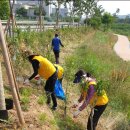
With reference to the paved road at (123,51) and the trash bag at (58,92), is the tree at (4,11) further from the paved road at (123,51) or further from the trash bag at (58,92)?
the trash bag at (58,92)

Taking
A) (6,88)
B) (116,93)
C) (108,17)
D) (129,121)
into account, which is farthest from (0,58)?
(108,17)

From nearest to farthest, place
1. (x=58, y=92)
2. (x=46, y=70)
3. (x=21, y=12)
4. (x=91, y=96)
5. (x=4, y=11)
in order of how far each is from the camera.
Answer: (x=91, y=96)
(x=46, y=70)
(x=58, y=92)
(x=4, y=11)
(x=21, y=12)

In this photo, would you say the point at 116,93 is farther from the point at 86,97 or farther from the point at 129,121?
the point at 86,97

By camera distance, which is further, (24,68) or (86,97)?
(24,68)

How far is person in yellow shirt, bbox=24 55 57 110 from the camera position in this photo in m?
8.20

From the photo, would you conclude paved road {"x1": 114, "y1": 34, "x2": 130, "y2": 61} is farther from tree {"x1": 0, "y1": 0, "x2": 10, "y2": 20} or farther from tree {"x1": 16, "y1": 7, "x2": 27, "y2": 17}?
tree {"x1": 16, "y1": 7, "x2": 27, "y2": 17}

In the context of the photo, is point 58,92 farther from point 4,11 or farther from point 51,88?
point 4,11

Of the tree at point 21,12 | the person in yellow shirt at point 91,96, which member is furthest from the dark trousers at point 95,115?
the tree at point 21,12

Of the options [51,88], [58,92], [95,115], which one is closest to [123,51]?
[58,92]

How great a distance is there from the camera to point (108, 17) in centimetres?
6912

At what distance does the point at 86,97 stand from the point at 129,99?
3.99 m

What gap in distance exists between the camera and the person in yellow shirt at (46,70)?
8.20 metres

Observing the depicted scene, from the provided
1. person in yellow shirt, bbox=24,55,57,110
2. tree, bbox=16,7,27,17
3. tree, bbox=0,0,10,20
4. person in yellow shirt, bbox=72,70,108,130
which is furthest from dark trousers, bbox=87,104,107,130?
tree, bbox=16,7,27,17

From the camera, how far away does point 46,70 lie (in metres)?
8.37
